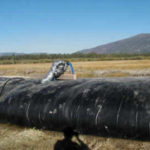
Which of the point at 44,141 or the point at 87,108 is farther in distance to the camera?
the point at 87,108

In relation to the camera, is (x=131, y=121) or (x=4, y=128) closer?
(x=131, y=121)

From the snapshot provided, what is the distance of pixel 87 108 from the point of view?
12.2 feet

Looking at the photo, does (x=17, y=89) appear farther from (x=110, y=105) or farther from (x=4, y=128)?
(x=110, y=105)

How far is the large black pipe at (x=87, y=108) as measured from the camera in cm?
333

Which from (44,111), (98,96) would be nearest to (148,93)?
(98,96)

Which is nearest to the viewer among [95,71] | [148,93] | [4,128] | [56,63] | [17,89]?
[148,93]

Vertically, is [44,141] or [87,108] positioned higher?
[87,108]

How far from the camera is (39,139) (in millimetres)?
3691

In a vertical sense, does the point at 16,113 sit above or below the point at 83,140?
above

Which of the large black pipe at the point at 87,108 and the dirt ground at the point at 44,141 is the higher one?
the large black pipe at the point at 87,108

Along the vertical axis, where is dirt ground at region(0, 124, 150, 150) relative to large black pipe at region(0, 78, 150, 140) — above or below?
below

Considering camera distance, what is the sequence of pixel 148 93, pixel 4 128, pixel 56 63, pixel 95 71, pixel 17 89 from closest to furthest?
pixel 148 93
pixel 4 128
pixel 17 89
pixel 56 63
pixel 95 71

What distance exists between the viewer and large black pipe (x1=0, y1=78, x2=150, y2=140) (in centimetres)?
333

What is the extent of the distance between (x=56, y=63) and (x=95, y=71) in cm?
1467
